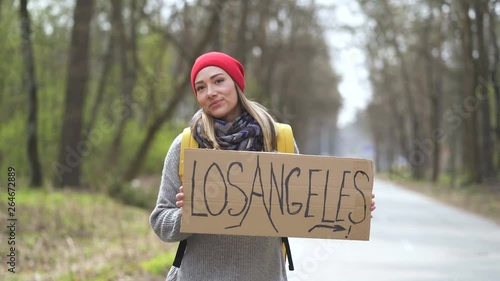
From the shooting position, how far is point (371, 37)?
5269cm

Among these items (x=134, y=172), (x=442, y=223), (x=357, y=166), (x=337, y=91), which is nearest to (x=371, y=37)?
(x=337, y=91)

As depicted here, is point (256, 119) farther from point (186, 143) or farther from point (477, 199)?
point (477, 199)

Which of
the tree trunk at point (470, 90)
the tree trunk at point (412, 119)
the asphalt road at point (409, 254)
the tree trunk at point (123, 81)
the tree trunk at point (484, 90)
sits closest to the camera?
the asphalt road at point (409, 254)

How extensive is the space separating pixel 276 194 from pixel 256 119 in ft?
1.00

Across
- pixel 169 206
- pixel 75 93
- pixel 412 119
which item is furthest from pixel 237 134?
pixel 412 119

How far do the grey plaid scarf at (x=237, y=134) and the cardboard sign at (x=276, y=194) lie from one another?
0.09 metres

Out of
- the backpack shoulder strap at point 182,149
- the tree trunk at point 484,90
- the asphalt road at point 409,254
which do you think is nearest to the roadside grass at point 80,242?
the asphalt road at point 409,254

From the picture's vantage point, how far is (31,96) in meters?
17.7

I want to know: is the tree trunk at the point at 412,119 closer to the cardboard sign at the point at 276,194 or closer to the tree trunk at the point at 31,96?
the tree trunk at the point at 31,96

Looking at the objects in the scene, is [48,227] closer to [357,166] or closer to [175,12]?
[357,166]

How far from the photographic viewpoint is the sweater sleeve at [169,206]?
3518mm

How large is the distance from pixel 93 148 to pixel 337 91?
3912cm

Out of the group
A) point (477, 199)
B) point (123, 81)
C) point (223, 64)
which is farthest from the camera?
point (123, 81)

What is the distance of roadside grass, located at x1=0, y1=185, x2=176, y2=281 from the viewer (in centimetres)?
920
